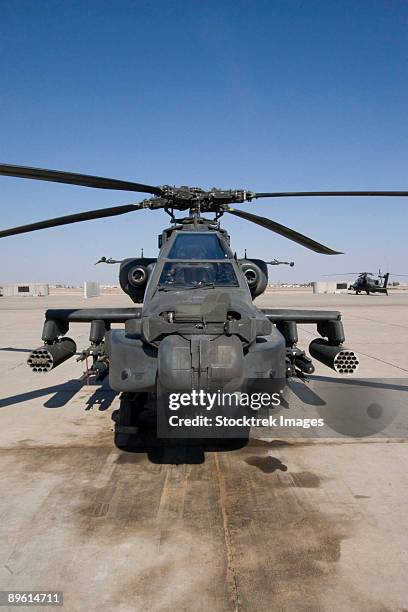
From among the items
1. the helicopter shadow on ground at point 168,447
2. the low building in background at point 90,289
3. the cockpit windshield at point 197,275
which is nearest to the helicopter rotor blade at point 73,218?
the cockpit windshield at point 197,275

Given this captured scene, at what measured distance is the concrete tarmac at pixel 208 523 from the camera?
2932mm

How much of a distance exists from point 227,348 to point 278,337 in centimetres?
116

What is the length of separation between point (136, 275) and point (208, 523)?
13.7ft

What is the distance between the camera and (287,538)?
3.51 m

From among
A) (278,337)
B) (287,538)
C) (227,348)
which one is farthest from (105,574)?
(278,337)

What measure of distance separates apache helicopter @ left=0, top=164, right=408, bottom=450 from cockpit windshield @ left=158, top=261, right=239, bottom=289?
0.01m

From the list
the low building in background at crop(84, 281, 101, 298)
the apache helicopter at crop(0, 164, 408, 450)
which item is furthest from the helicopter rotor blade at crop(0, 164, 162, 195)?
the low building in background at crop(84, 281, 101, 298)

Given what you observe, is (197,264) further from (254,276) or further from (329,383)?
(329,383)

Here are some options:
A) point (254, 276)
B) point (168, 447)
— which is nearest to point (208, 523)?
point (168, 447)

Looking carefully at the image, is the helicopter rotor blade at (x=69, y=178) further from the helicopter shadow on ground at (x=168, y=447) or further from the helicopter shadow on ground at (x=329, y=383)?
the helicopter shadow on ground at (x=329, y=383)

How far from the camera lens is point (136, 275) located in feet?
23.0

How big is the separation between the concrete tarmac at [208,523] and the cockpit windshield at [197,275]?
2.12m

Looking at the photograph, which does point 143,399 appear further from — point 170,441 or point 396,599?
point 396,599

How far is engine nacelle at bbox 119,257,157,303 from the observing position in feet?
22.9
